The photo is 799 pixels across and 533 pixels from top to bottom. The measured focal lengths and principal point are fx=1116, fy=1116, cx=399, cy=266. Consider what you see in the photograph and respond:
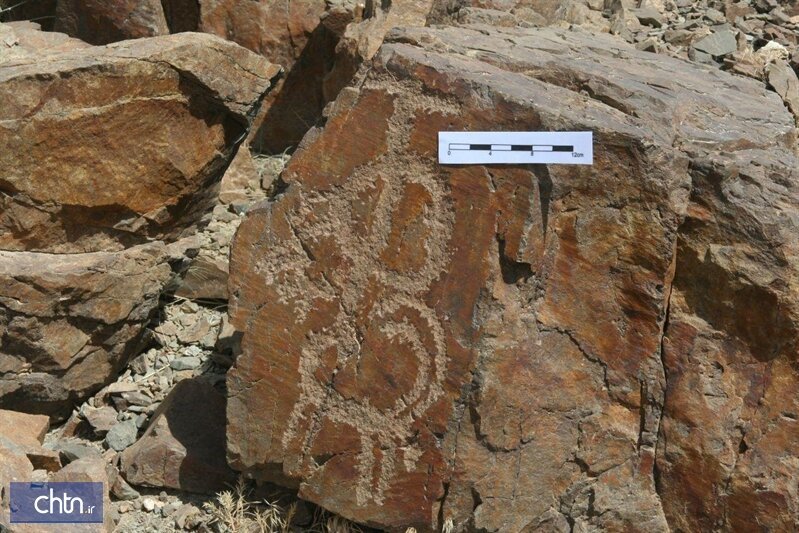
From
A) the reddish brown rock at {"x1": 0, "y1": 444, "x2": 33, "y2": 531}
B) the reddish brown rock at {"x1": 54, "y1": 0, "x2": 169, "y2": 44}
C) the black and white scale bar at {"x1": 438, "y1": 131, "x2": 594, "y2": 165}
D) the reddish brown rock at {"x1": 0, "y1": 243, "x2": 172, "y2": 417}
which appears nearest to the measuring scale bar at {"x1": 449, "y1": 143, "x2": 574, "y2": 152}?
the black and white scale bar at {"x1": 438, "y1": 131, "x2": 594, "y2": 165}

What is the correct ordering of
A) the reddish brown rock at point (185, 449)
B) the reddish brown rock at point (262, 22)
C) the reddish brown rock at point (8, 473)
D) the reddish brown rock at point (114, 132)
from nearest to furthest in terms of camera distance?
the reddish brown rock at point (8, 473) → the reddish brown rock at point (185, 449) → the reddish brown rock at point (114, 132) → the reddish brown rock at point (262, 22)

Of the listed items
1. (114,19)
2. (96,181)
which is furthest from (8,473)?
(114,19)

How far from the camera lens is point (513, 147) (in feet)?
10.0

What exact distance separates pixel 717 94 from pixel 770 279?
32.4 inches

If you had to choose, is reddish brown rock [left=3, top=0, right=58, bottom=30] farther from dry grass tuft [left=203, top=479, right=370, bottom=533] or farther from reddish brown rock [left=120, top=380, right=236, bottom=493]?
dry grass tuft [left=203, top=479, right=370, bottom=533]

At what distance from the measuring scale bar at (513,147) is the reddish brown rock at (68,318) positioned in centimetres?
149

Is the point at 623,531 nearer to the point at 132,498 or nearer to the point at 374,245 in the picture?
the point at 374,245

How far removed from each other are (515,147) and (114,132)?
1529mm

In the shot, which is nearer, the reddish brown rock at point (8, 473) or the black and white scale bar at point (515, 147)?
the black and white scale bar at point (515, 147)

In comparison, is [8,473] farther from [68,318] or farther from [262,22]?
[262,22]

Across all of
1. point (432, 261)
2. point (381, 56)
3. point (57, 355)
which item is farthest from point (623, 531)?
point (57, 355)

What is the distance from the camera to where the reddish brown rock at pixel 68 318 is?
3.81 meters

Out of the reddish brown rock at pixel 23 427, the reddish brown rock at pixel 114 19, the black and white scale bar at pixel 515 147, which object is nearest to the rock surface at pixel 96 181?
the reddish brown rock at pixel 23 427

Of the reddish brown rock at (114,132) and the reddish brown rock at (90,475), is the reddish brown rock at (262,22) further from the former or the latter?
the reddish brown rock at (90,475)
